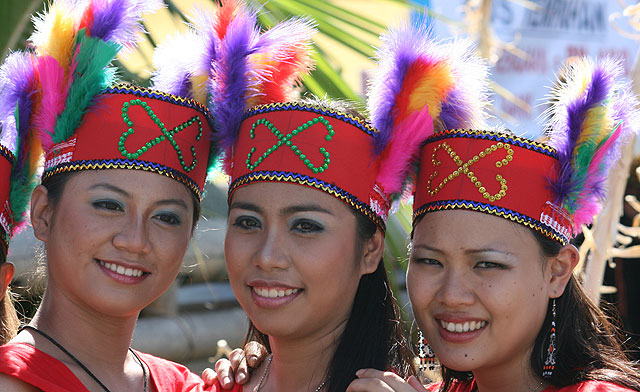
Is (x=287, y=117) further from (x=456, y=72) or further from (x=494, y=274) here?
(x=494, y=274)

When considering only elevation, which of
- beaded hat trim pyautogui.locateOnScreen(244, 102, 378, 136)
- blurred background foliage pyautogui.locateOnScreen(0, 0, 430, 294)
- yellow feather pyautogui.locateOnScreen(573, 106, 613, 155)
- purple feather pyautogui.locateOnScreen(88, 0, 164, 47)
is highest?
blurred background foliage pyautogui.locateOnScreen(0, 0, 430, 294)

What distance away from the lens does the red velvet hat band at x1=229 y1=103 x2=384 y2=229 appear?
2332 mm

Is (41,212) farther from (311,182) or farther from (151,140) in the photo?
(311,182)

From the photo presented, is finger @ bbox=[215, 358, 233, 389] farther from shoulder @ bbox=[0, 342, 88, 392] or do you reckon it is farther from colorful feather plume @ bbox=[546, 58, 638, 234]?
colorful feather plume @ bbox=[546, 58, 638, 234]

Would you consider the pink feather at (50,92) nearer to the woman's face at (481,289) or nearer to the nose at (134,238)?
the nose at (134,238)

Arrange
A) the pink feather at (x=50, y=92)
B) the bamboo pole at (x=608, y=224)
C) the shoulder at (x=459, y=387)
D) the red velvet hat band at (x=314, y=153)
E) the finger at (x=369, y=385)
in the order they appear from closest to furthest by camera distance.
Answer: the finger at (x=369, y=385) → the red velvet hat band at (x=314, y=153) → the pink feather at (x=50, y=92) → the shoulder at (x=459, y=387) → the bamboo pole at (x=608, y=224)

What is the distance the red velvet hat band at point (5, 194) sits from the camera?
2.49 metres

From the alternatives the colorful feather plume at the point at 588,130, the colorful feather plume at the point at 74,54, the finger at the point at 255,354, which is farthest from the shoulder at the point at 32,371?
the colorful feather plume at the point at 588,130

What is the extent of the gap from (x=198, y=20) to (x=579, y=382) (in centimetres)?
157

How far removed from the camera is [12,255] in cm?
373

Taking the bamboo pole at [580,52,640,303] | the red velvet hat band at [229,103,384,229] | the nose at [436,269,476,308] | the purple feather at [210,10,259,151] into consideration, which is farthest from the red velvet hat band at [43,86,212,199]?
the bamboo pole at [580,52,640,303]

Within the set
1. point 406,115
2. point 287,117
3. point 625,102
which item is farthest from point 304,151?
point 625,102

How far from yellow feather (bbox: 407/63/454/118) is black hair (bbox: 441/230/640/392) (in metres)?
0.49

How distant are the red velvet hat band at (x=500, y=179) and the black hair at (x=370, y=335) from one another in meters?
0.27
